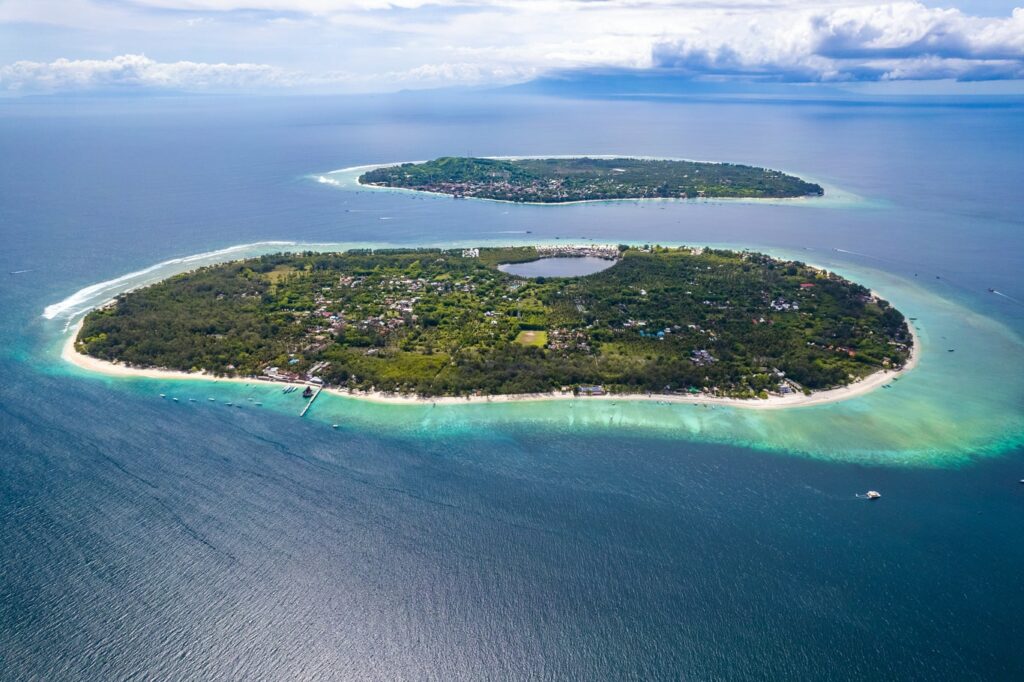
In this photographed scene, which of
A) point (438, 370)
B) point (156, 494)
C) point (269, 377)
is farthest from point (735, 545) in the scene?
point (269, 377)

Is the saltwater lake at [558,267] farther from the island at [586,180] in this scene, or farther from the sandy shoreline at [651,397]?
the island at [586,180]

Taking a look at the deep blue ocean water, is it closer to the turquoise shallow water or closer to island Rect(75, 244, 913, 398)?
the turquoise shallow water

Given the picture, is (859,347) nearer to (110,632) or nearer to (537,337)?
(537,337)

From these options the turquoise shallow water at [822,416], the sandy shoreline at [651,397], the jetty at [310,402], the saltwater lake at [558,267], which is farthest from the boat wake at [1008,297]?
the jetty at [310,402]

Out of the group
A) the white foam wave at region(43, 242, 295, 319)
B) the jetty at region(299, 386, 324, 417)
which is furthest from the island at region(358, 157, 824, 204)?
the jetty at region(299, 386, 324, 417)

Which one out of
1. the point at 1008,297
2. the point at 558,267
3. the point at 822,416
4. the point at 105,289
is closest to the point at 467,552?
the point at 822,416

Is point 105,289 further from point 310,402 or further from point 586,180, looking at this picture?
point 586,180
